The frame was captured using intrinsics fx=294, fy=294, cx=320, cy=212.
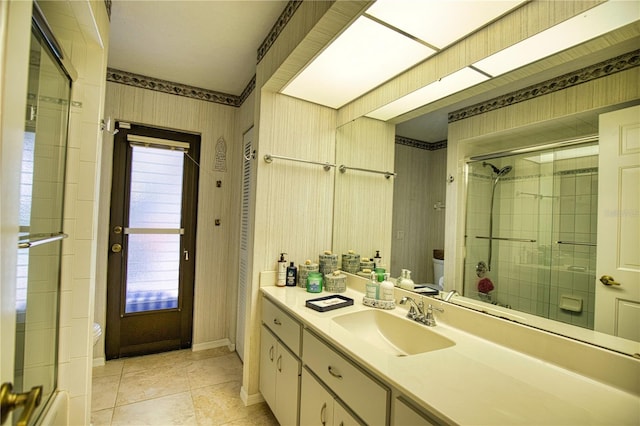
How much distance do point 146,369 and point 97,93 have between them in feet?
7.24

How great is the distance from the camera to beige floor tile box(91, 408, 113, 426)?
1853 mm

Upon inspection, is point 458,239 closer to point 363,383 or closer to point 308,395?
point 363,383

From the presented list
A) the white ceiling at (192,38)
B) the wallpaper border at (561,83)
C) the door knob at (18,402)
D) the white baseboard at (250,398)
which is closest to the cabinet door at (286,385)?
the white baseboard at (250,398)

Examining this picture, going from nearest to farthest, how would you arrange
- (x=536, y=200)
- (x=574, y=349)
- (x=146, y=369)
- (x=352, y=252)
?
(x=574, y=349)
(x=536, y=200)
(x=352, y=252)
(x=146, y=369)

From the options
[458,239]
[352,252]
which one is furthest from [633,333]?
[352,252]

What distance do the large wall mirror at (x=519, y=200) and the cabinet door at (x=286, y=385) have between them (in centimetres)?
84

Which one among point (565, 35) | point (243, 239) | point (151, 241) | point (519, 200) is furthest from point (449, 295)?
point (151, 241)

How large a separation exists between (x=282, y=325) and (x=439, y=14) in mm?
1723

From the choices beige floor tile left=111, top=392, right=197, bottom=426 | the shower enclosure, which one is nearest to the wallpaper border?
the shower enclosure

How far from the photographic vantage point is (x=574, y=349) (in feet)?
3.18

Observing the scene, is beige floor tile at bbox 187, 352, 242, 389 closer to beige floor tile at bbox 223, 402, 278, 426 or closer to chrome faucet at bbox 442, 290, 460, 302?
beige floor tile at bbox 223, 402, 278, 426

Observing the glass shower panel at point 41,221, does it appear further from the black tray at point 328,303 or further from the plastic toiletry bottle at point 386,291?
the plastic toiletry bottle at point 386,291

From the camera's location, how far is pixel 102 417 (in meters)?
1.91

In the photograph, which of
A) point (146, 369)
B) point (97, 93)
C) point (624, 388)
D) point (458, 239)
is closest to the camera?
point (624, 388)
